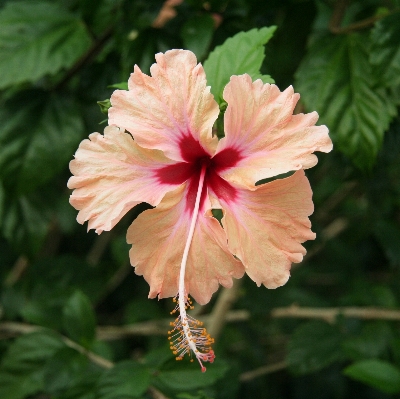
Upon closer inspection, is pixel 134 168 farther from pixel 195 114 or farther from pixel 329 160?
pixel 329 160

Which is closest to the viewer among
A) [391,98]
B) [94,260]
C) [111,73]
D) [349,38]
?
[391,98]

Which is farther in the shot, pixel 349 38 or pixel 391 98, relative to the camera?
pixel 349 38

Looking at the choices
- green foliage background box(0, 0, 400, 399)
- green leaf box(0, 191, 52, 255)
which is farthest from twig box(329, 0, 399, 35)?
green leaf box(0, 191, 52, 255)

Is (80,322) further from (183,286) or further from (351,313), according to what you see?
(351,313)

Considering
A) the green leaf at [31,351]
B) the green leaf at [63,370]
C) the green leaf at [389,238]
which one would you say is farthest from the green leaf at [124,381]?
the green leaf at [389,238]

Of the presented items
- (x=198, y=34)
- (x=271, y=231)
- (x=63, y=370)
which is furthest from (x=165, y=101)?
(x=63, y=370)

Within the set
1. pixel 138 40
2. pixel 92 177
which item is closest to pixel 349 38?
pixel 138 40

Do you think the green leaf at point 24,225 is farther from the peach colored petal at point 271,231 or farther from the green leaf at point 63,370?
the peach colored petal at point 271,231
